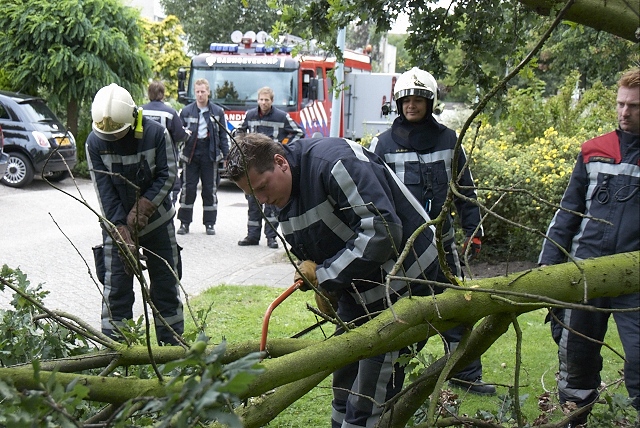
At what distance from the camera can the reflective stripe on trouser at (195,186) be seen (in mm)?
10477

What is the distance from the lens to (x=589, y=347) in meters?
3.89

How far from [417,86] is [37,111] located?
1218 centimetres

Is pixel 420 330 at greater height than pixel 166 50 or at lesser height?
lesser

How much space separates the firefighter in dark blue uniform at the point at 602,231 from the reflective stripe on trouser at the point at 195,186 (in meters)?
7.01

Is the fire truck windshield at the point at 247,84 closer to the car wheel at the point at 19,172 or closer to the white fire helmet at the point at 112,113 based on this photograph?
the car wheel at the point at 19,172

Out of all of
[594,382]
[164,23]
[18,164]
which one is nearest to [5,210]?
[18,164]

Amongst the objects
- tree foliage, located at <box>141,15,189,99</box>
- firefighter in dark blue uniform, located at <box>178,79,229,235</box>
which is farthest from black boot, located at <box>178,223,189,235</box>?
tree foliage, located at <box>141,15,189,99</box>

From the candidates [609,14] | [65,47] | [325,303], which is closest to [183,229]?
[65,47]

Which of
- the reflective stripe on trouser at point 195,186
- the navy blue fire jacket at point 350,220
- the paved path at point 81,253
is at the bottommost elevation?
the paved path at point 81,253

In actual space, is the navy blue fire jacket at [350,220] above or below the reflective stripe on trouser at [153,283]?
above

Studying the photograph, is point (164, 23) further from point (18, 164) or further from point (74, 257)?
point (74, 257)

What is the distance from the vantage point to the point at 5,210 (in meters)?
12.1

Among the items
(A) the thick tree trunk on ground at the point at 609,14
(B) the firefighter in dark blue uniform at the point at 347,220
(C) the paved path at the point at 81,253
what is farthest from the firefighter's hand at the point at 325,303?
(C) the paved path at the point at 81,253

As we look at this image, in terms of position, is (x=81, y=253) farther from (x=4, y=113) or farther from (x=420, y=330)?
(x=4, y=113)
